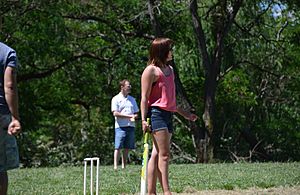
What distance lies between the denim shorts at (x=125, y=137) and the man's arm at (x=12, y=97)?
8073 millimetres

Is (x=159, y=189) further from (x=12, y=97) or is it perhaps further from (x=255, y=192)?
(x=12, y=97)

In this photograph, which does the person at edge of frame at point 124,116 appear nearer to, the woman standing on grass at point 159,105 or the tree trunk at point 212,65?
the woman standing on grass at point 159,105

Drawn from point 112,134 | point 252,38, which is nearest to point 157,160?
point 252,38

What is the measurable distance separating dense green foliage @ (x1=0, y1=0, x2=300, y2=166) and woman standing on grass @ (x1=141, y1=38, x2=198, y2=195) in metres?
15.0

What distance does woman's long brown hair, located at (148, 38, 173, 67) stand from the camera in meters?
7.59

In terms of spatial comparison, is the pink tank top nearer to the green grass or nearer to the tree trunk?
the green grass

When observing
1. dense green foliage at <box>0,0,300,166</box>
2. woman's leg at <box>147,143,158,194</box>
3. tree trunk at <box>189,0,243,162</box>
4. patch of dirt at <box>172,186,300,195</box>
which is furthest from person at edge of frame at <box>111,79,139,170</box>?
dense green foliage at <box>0,0,300,166</box>

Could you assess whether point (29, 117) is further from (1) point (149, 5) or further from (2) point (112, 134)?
(1) point (149, 5)

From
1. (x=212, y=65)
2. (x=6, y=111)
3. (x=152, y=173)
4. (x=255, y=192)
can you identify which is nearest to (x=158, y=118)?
(x=152, y=173)

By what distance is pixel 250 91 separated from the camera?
26406mm

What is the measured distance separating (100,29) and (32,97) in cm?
383

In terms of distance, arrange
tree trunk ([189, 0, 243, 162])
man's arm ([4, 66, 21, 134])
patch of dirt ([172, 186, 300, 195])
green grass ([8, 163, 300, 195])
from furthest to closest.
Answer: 1. tree trunk ([189, 0, 243, 162])
2. green grass ([8, 163, 300, 195])
3. patch of dirt ([172, 186, 300, 195])
4. man's arm ([4, 66, 21, 134])

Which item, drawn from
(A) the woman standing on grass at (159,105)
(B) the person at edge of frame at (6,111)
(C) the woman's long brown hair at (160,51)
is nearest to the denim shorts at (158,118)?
(A) the woman standing on grass at (159,105)

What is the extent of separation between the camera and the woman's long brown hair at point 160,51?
759cm
